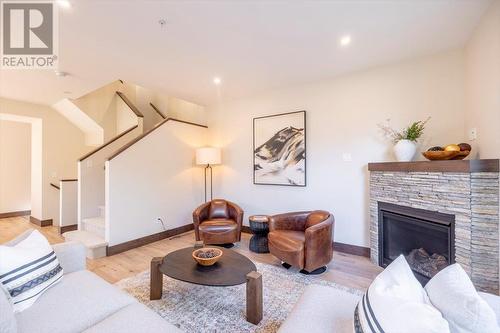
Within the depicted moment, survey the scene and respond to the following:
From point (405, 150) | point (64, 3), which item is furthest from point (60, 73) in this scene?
point (405, 150)

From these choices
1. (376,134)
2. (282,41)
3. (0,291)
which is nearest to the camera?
(0,291)

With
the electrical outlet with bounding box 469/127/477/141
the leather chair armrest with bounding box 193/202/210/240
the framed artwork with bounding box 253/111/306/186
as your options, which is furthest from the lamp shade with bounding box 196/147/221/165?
the electrical outlet with bounding box 469/127/477/141

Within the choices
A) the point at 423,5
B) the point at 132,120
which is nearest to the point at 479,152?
the point at 423,5

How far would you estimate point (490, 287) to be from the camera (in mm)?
1893

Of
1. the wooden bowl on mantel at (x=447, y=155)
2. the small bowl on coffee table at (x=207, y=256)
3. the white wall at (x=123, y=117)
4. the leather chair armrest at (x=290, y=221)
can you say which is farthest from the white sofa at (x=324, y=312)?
the white wall at (x=123, y=117)

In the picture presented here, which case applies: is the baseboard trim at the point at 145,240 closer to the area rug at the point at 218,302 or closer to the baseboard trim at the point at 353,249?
the area rug at the point at 218,302

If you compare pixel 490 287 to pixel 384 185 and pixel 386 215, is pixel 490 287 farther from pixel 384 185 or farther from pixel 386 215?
pixel 384 185

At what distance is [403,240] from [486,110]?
5.20 feet

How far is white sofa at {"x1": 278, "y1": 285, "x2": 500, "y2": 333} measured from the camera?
113 centimetres

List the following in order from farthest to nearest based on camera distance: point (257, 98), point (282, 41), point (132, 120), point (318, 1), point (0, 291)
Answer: point (132, 120)
point (257, 98)
point (282, 41)
point (318, 1)
point (0, 291)

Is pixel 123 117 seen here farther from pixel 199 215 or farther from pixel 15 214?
pixel 15 214

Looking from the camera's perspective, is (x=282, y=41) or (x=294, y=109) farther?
(x=294, y=109)

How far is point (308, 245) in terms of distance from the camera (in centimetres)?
256

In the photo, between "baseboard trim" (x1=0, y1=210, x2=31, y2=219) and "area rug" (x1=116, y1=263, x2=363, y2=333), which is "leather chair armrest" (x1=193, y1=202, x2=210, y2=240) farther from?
"baseboard trim" (x1=0, y1=210, x2=31, y2=219)
